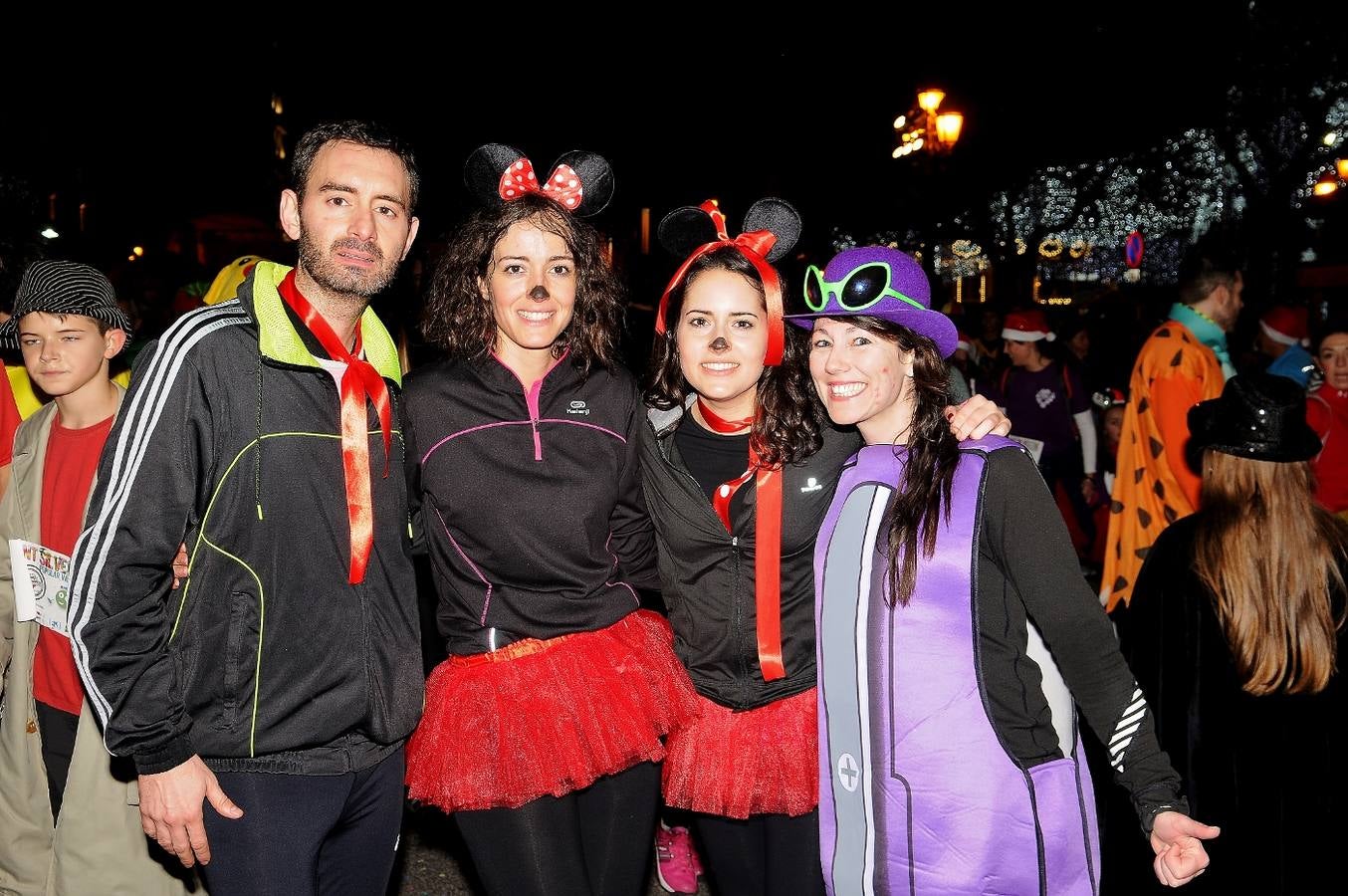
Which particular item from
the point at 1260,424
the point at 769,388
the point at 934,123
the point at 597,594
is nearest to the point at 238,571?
the point at 597,594

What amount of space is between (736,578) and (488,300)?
1.17 m

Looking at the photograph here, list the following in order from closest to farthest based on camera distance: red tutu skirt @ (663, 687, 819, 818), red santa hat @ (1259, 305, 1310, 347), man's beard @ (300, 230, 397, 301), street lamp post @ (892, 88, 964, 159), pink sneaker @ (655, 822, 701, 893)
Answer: man's beard @ (300, 230, 397, 301) < red tutu skirt @ (663, 687, 819, 818) < pink sneaker @ (655, 822, 701, 893) < red santa hat @ (1259, 305, 1310, 347) < street lamp post @ (892, 88, 964, 159)

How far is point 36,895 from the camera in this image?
3580mm

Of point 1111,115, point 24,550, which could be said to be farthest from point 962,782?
point 1111,115

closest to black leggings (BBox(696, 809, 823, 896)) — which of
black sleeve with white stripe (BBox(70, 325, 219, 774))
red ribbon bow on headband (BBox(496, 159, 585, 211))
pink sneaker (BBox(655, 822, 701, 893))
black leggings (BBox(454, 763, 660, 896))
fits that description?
black leggings (BBox(454, 763, 660, 896))

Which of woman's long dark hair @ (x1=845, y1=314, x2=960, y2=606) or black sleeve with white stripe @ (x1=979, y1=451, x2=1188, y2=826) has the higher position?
woman's long dark hair @ (x1=845, y1=314, x2=960, y2=606)

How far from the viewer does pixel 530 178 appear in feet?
10.5

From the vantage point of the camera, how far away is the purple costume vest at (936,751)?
231 cm

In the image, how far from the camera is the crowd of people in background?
233 centimetres

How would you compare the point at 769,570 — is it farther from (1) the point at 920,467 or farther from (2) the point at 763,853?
(2) the point at 763,853

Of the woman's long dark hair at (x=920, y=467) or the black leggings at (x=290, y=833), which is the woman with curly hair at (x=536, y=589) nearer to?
the black leggings at (x=290, y=833)

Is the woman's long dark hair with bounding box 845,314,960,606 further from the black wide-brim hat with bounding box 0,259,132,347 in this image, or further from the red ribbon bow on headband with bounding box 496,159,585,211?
the black wide-brim hat with bounding box 0,259,132,347

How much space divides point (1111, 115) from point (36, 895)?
34.1 m

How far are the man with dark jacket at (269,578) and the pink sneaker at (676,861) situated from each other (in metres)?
1.97
